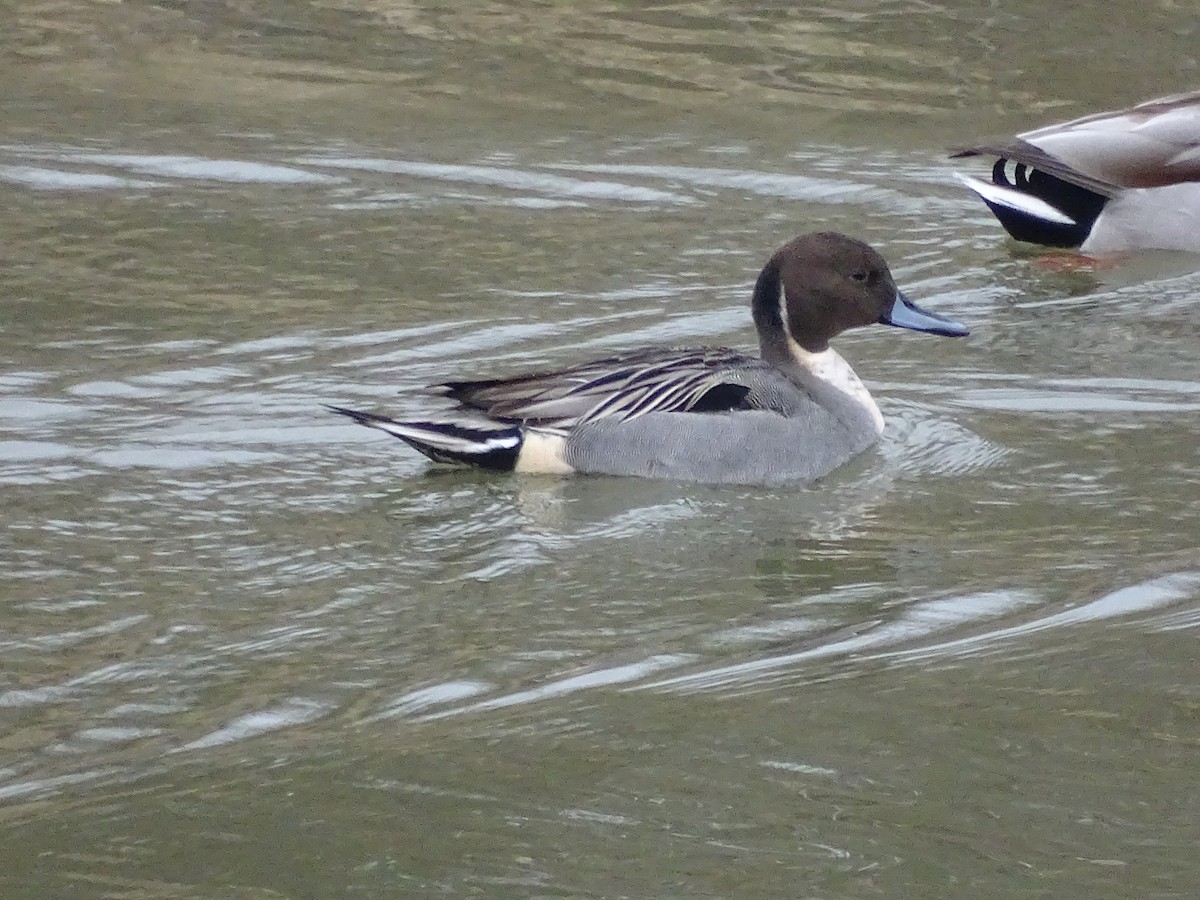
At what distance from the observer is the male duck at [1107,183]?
1039 centimetres

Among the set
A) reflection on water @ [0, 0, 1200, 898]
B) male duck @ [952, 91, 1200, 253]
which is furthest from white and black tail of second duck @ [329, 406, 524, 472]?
male duck @ [952, 91, 1200, 253]

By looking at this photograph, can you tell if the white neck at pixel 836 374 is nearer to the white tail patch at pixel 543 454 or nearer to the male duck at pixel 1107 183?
the white tail patch at pixel 543 454

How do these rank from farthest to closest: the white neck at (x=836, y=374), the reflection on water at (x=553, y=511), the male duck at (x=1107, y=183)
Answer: the male duck at (x=1107, y=183) → the white neck at (x=836, y=374) → the reflection on water at (x=553, y=511)

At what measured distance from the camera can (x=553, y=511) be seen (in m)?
6.93

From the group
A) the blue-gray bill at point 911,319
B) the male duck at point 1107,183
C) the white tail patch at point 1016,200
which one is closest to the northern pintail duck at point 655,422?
the blue-gray bill at point 911,319

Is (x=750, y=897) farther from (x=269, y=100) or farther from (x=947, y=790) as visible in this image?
(x=269, y=100)

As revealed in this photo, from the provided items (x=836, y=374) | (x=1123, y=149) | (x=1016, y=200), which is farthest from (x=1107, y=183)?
(x=836, y=374)

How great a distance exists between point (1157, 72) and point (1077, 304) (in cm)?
420

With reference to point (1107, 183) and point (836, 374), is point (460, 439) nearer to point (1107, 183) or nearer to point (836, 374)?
point (836, 374)

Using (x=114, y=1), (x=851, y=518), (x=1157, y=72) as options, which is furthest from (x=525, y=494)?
(x=114, y=1)

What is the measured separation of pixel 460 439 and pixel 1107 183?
467 cm

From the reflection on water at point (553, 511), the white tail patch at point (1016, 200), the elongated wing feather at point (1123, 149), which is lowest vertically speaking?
the reflection on water at point (553, 511)

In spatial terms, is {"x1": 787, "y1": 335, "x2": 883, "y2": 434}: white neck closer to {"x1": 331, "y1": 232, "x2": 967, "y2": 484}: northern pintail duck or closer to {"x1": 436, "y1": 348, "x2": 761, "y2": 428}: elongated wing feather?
{"x1": 331, "y1": 232, "x2": 967, "y2": 484}: northern pintail duck

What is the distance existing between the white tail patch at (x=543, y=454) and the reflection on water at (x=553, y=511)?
0.07 metres
